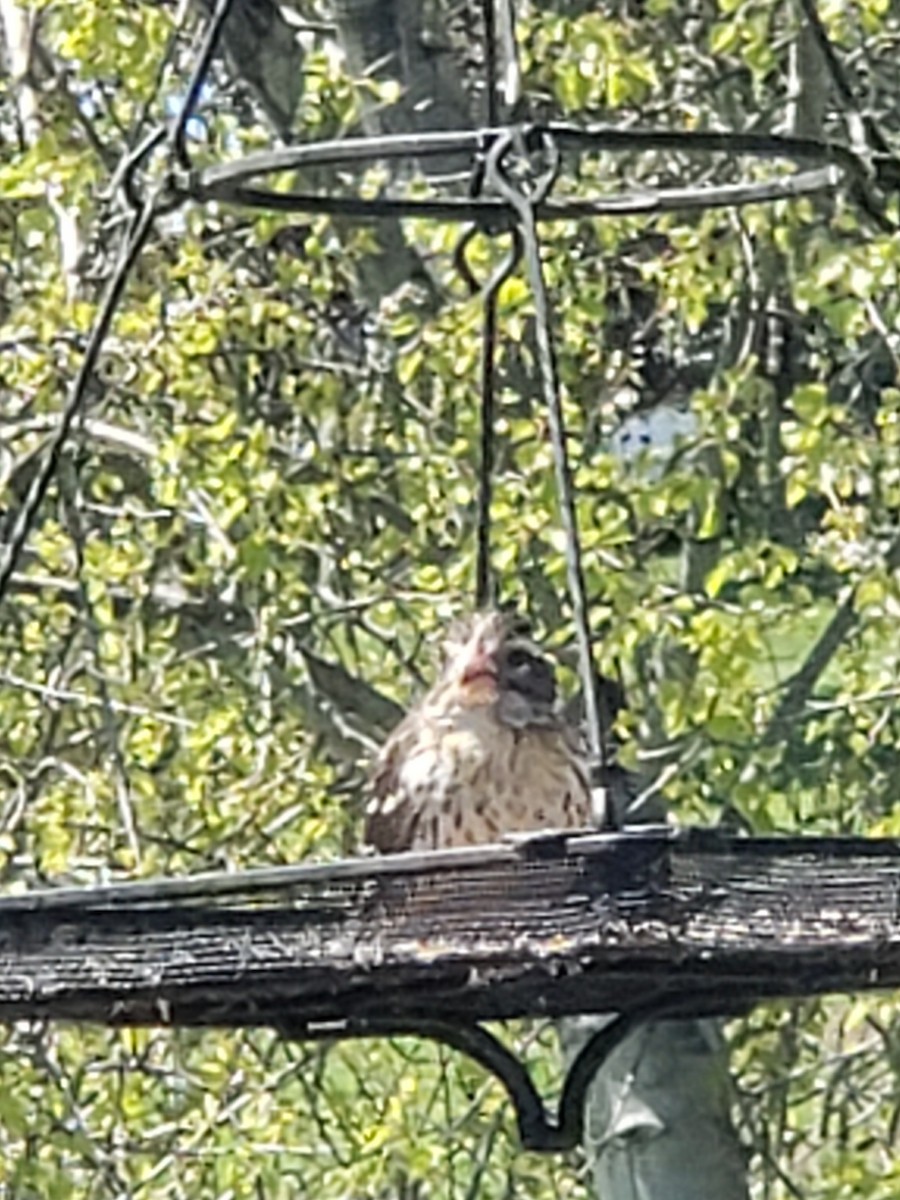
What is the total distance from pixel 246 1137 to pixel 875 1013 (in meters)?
0.92

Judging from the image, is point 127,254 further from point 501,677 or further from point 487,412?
point 501,677

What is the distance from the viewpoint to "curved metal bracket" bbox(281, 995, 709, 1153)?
2.14 m

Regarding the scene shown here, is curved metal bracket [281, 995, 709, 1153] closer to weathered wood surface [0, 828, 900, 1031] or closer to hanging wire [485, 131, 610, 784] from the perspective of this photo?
weathered wood surface [0, 828, 900, 1031]

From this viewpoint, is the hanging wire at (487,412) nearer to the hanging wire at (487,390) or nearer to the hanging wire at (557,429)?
the hanging wire at (487,390)

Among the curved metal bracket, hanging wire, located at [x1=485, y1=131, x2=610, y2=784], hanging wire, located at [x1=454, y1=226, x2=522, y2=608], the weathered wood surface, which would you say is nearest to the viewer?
the weathered wood surface

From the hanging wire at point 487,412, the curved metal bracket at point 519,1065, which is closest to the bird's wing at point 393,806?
the hanging wire at point 487,412

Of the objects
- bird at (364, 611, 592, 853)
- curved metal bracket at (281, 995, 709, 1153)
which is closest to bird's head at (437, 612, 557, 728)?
bird at (364, 611, 592, 853)

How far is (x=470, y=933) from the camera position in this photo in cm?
193

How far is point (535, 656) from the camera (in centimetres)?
273

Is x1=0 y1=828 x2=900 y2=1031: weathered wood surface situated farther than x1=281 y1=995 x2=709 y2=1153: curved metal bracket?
No

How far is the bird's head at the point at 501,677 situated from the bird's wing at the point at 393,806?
52 mm

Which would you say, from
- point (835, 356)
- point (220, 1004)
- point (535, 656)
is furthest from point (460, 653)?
point (835, 356)

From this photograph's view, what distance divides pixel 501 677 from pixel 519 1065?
55cm

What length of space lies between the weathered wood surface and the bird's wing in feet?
1.73
